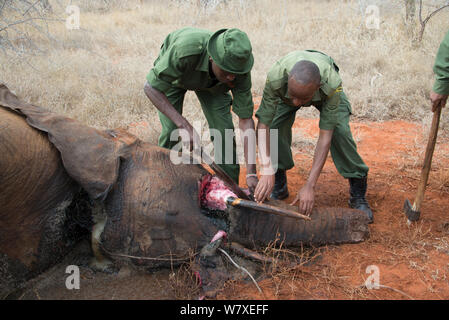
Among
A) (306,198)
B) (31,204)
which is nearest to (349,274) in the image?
(306,198)

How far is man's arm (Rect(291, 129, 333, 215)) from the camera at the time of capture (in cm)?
284

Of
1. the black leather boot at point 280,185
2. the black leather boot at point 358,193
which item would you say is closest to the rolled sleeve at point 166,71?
the black leather boot at point 280,185

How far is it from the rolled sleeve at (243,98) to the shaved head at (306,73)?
1.76 feet

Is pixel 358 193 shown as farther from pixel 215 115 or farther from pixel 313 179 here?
pixel 215 115

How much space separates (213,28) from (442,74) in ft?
22.9

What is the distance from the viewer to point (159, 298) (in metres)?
2.45

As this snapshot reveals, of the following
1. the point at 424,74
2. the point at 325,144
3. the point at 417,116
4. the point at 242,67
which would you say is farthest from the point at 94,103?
the point at 424,74

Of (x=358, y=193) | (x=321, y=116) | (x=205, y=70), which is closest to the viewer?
(x=321, y=116)

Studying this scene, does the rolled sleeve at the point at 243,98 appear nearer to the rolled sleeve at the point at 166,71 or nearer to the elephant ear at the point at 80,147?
the rolled sleeve at the point at 166,71

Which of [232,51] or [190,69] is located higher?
[232,51]

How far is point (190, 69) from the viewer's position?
309cm

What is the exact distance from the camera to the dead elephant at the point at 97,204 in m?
2.29

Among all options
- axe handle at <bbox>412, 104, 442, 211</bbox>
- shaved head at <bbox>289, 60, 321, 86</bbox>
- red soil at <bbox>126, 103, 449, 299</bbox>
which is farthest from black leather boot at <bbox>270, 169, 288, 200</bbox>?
shaved head at <bbox>289, 60, 321, 86</bbox>

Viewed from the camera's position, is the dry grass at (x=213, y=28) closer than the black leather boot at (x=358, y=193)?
Answer: No
